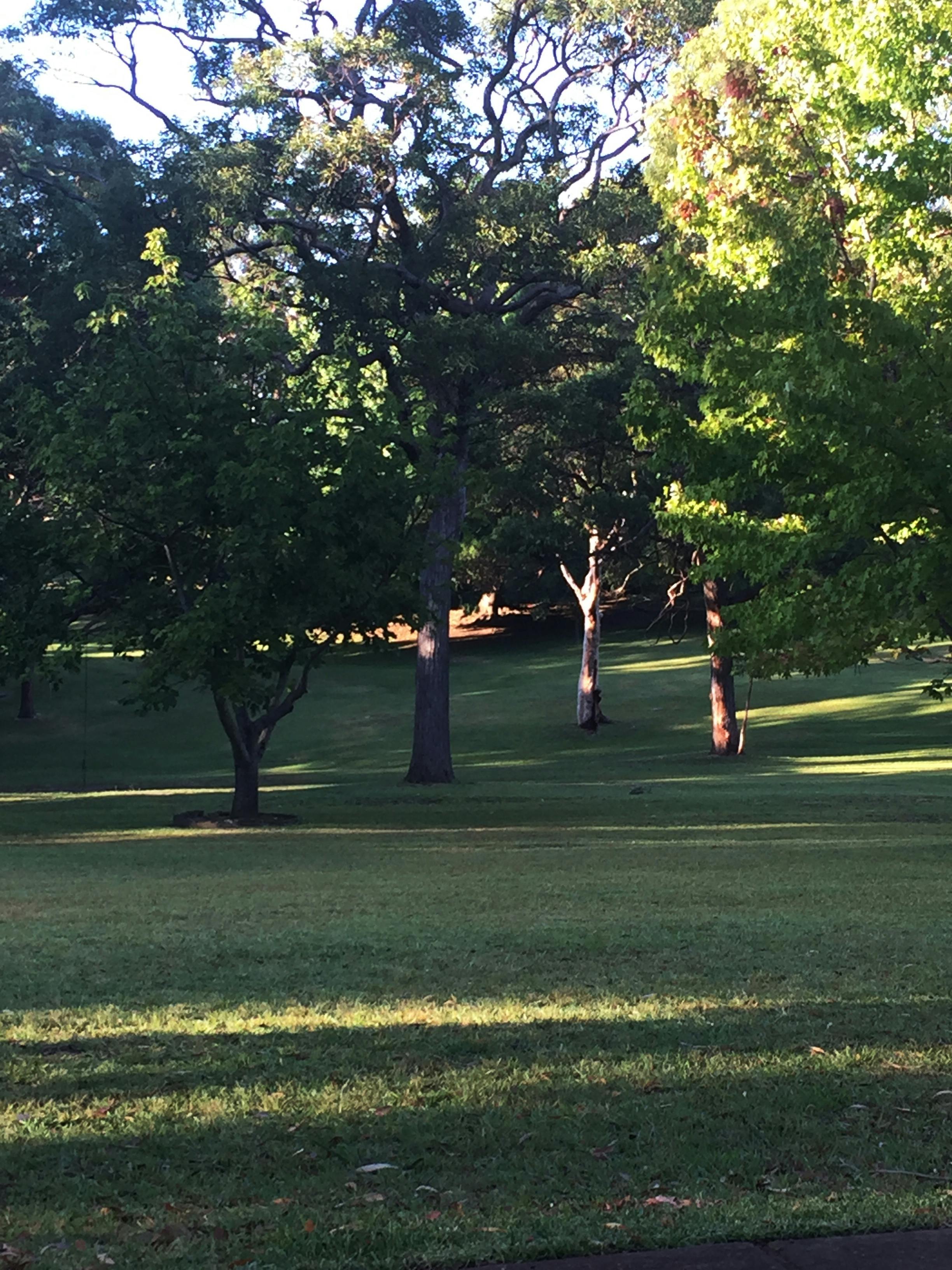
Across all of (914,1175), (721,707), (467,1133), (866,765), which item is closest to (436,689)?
(721,707)

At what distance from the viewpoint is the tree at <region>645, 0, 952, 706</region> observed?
1678 centimetres

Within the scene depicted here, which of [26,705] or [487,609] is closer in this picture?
[26,705]

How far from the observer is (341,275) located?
2916 centimetres

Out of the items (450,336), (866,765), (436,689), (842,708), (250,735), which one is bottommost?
(866,765)

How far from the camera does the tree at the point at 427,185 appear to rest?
28.6m

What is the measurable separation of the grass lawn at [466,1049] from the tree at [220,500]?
3.76 m

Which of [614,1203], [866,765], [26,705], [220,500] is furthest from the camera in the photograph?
[26,705]

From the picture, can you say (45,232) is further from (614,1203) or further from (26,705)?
(614,1203)

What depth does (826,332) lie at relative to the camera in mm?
16594

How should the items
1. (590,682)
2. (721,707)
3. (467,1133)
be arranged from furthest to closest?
(590,682), (721,707), (467,1133)

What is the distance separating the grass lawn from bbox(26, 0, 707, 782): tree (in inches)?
494

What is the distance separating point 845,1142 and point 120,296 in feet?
71.6

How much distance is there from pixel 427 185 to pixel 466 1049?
88.0 feet

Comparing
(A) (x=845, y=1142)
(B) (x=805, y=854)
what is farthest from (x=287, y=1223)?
(B) (x=805, y=854)
